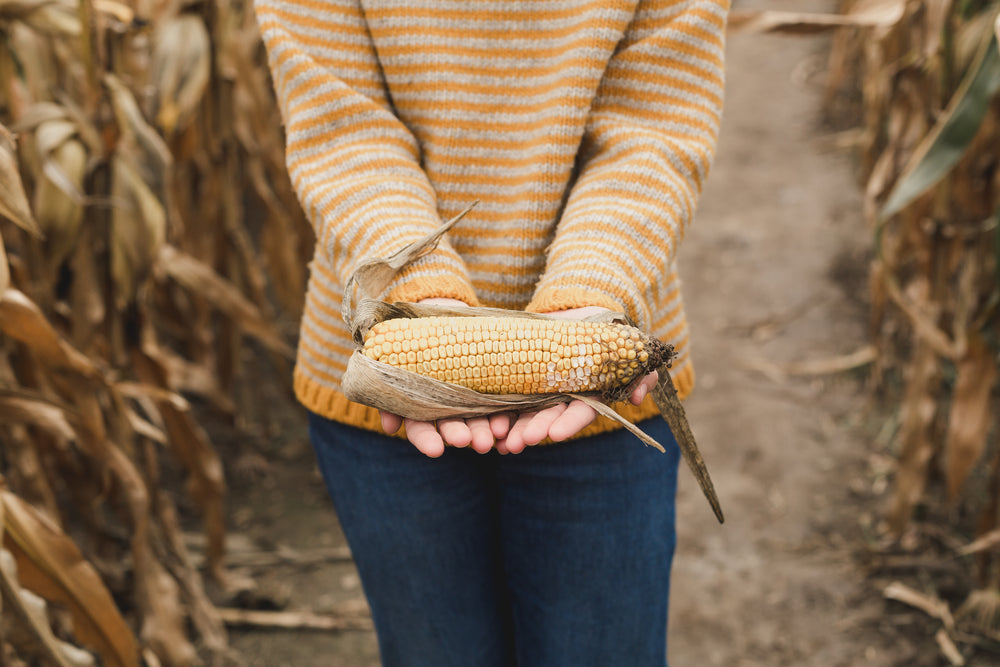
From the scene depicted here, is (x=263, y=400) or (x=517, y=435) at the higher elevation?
(x=517, y=435)

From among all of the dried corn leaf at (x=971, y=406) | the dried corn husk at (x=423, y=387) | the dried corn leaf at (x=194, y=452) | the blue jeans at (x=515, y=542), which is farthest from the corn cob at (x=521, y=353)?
the dried corn leaf at (x=971, y=406)

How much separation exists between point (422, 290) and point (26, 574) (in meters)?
0.56

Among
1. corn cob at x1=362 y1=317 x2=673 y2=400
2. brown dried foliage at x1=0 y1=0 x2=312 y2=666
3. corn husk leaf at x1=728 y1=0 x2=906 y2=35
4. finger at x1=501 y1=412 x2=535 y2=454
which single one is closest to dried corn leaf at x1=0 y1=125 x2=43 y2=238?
brown dried foliage at x1=0 y1=0 x2=312 y2=666

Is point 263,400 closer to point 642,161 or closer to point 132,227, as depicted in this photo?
point 132,227

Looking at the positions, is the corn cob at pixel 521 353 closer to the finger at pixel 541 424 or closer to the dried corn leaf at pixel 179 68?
the finger at pixel 541 424

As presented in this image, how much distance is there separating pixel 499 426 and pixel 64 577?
0.56 m

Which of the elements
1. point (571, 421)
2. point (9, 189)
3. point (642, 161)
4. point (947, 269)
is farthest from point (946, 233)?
point (9, 189)

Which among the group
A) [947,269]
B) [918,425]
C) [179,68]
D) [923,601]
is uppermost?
[179,68]

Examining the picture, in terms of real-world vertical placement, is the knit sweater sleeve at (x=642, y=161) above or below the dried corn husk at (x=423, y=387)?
above

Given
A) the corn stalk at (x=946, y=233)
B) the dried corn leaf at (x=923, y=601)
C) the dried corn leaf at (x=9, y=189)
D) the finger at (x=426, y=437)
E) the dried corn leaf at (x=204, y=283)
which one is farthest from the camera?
the dried corn leaf at (x=923, y=601)

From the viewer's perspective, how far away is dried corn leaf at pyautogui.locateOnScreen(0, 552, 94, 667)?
2.38ft

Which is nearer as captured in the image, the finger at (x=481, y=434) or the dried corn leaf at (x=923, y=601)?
the finger at (x=481, y=434)

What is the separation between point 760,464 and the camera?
70.3 inches

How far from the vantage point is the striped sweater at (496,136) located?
0.63 metres
